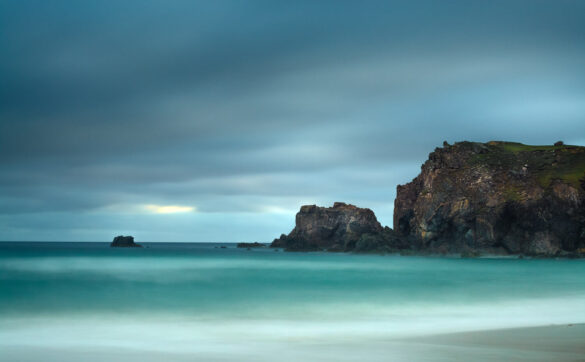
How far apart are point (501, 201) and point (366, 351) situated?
89.7 meters

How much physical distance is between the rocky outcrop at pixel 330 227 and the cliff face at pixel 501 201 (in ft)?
81.3

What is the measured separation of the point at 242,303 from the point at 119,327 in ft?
25.9

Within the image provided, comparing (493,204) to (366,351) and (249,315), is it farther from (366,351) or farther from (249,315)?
(366,351)

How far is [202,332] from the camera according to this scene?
52.6 feet

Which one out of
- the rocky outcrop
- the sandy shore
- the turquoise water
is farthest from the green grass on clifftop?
the sandy shore

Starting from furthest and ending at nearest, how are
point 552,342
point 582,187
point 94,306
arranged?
point 582,187
point 94,306
point 552,342

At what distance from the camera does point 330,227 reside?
14038cm

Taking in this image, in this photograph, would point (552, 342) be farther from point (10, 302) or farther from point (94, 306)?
point (10, 302)

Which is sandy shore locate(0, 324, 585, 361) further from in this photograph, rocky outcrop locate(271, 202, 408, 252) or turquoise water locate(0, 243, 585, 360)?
rocky outcrop locate(271, 202, 408, 252)

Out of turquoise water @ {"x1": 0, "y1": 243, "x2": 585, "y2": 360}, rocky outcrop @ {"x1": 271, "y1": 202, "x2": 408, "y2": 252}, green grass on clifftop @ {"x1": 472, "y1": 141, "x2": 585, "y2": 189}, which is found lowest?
turquoise water @ {"x1": 0, "y1": 243, "x2": 585, "y2": 360}

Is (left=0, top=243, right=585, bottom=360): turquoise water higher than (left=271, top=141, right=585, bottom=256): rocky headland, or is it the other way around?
(left=271, top=141, right=585, bottom=256): rocky headland

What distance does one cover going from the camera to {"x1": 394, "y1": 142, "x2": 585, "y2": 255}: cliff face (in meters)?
92.4

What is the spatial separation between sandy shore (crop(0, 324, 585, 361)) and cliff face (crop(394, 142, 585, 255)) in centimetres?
8559

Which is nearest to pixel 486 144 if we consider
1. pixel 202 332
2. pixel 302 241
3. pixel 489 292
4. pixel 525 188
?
pixel 525 188
